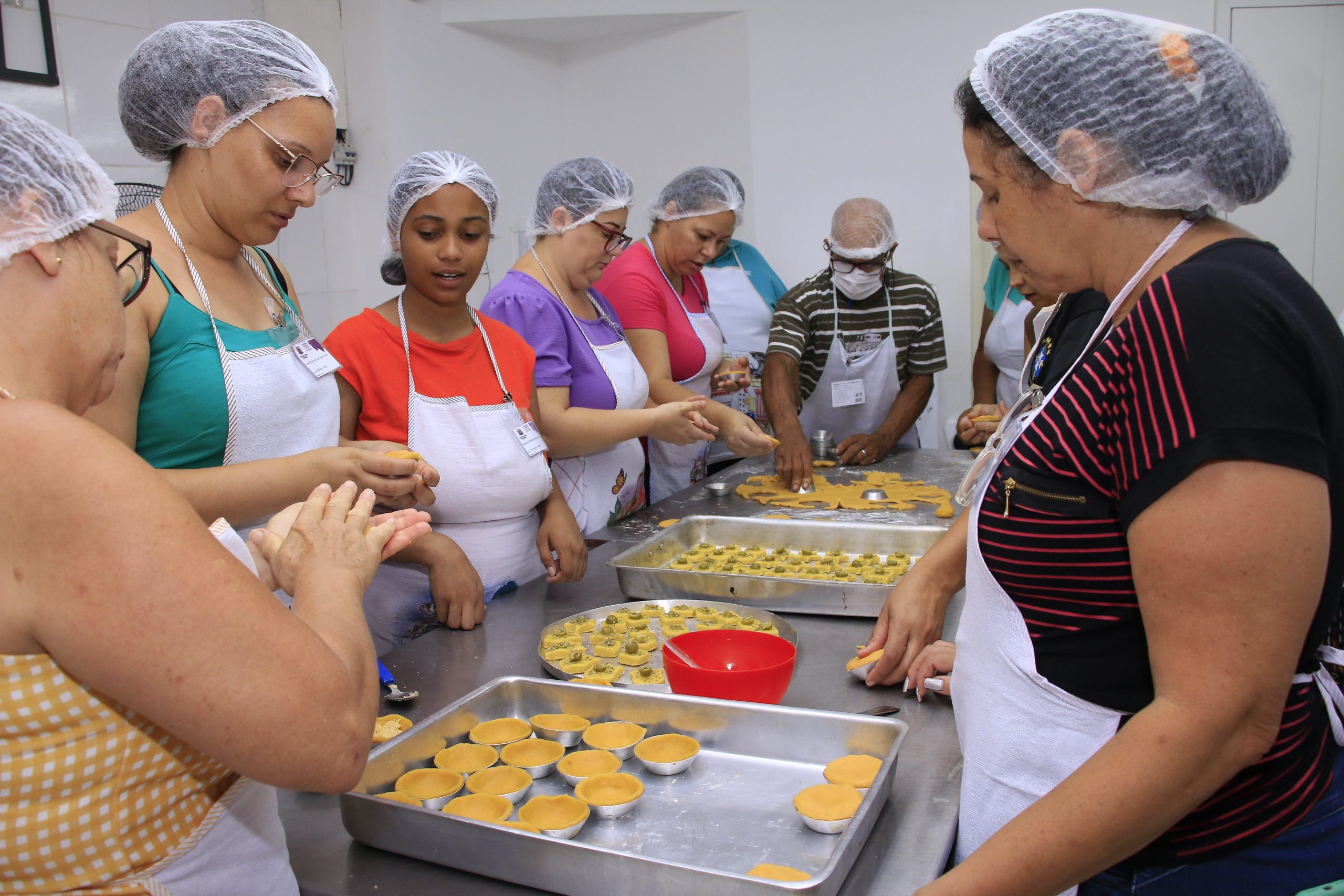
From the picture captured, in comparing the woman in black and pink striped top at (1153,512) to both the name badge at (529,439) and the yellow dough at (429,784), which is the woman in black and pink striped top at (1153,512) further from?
the name badge at (529,439)

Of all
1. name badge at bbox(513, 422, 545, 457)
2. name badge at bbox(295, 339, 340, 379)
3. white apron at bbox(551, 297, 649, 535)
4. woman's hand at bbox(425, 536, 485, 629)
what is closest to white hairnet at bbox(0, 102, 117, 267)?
name badge at bbox(295, 339, 340, 379)

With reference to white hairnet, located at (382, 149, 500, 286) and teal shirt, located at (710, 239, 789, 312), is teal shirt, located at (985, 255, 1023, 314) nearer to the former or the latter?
teal shirt, located at (710, 239, 789, 312)

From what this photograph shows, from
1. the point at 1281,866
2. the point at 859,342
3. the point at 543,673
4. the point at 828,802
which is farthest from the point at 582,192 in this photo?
the point at 1281,866

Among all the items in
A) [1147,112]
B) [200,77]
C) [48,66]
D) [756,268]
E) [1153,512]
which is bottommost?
[1153,512]

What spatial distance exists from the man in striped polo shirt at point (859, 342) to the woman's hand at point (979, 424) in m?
0.31

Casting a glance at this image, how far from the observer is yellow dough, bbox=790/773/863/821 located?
113 cm

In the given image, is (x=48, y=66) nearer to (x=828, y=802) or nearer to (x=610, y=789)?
(x=610, y=789)

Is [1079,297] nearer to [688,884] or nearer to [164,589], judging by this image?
[688,884]

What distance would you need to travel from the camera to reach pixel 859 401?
3.93m

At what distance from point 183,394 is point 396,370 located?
654 mm

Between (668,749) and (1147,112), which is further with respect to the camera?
(668,749)

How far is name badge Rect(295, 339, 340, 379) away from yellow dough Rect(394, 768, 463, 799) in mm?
933

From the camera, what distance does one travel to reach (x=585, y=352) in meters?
2.91

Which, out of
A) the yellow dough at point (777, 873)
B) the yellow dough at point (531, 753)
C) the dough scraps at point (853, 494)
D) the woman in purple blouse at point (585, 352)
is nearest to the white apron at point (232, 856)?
the yellow dough at point (531, 753)
